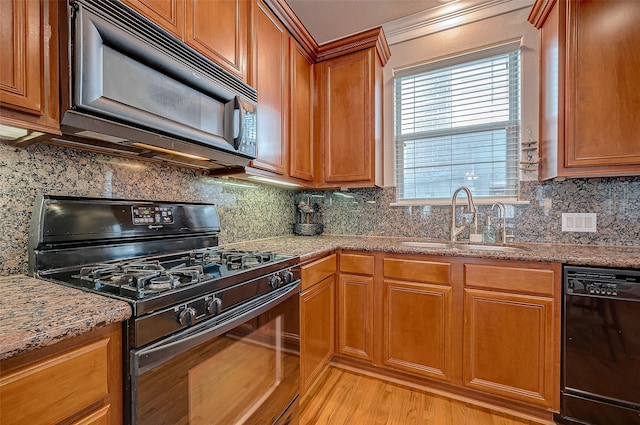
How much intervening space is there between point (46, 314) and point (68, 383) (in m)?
0.16

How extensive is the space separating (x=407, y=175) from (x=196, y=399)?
2148mm

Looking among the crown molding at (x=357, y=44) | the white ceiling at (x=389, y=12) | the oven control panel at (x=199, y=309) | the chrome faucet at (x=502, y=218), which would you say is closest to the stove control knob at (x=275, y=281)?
the oven control panel at (x=199, y=309)

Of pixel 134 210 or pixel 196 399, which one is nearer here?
pixel 196 399

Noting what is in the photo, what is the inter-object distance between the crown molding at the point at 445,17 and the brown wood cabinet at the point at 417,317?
195 centimetres

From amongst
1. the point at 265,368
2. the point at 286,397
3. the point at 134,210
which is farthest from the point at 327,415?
the point at 134,210


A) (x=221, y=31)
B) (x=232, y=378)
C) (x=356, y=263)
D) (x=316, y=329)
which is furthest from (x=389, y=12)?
(x=232, y=378)

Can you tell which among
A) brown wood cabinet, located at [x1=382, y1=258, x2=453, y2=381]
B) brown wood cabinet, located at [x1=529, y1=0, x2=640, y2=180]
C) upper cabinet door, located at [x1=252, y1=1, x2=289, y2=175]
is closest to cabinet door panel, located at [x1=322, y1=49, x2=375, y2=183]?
upper cabinet door, located at [x1=252, y1=1, x2=289, y2=175]

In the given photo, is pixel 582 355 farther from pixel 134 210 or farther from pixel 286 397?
pixel 134 210

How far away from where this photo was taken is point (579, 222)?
72.3 inches

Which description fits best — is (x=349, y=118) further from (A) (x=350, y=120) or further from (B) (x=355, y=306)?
(B) (x=355, y=306)

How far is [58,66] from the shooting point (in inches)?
34.0

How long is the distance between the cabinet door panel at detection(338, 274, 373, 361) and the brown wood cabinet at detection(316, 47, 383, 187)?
793 mm

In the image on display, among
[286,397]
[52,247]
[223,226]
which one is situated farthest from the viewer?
[223,226]

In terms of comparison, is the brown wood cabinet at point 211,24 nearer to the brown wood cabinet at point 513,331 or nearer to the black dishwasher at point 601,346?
the brown wood cabinet at point 513,331
